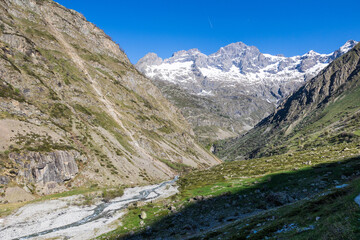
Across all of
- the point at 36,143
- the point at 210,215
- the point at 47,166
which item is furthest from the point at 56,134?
the point at 210,215

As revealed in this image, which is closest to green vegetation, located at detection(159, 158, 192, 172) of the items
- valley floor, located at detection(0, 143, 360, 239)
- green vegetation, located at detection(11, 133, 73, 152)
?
green vegetation, located at detection(11, 133, 73, 152)

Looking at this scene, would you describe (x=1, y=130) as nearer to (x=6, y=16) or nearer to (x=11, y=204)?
(x=11, y=204)

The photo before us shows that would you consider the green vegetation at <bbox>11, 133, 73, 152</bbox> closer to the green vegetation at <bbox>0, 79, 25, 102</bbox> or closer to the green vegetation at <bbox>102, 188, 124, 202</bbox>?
the green vegetation at <bbox>0, 79, 25, 102</bbox>

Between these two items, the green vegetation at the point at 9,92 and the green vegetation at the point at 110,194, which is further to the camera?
the green vegetation at the point at 9,92

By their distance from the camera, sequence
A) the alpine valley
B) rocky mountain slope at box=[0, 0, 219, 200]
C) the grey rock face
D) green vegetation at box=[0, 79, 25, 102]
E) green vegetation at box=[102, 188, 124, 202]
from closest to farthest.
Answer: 1. the alpine valley
2. the grey rock face
3. rocky mountain slope at box=[0, 0, 219, 200]
4. green vegetation at box=[102, 188, 124, 202]
5. green vegetation at box=[0, 79, 25, 102]

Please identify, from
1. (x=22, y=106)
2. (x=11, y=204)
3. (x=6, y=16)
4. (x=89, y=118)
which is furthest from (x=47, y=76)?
(x=11, y=204)

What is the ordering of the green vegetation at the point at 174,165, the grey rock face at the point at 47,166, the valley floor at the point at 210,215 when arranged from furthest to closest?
the green vegetation at the point at 174,165 → the grey rock face at the point at 47,166 → the valley floor at the point at 210,215

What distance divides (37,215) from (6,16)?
7665 inches

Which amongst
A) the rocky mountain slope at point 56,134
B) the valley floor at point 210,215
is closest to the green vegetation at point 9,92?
the rocky mountain slope at point 56,134

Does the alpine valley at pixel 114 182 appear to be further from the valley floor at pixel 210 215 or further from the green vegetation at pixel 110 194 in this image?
the green vegetation at pixel 110 194

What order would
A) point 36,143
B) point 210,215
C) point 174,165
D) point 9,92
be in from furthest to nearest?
point 174,165, point 9,92, point 36,143, point 210,215

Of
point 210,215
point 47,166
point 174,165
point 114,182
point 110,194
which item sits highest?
point 47,166

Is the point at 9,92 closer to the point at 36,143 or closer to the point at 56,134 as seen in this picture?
the point at 56,134

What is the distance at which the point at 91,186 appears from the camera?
112m
